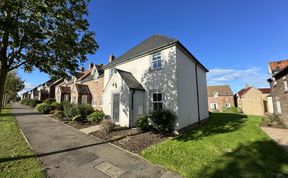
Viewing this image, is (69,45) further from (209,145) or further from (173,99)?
(209,145)

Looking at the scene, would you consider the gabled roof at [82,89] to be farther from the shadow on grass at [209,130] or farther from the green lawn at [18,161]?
the shadow on grass at [209,130]

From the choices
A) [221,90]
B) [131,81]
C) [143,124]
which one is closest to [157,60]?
[131,81]

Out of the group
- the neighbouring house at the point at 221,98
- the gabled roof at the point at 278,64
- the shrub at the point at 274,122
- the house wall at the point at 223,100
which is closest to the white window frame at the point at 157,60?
the shrub at the point at 274,122

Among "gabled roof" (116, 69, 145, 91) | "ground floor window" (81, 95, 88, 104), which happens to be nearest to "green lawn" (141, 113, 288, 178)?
"gabled roof" (116, 69, 145, 91)

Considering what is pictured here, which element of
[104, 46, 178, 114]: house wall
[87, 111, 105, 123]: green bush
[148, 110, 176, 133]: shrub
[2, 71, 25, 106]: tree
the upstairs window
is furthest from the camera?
[2, 71, 25, 106]: tree

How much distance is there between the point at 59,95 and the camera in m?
31.6

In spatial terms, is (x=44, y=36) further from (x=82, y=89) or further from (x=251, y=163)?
(x=82, y=89)

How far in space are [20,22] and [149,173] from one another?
7635 mm

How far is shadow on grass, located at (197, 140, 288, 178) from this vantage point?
510 cm

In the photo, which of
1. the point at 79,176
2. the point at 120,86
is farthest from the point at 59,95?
the point at 79,176

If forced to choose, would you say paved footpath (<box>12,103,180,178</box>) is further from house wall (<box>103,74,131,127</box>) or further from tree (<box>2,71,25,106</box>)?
tree (<box>2,71,25,106</box>)

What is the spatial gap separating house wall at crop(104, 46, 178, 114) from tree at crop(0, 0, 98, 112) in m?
6.09

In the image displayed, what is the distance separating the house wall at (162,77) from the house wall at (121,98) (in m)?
1.85

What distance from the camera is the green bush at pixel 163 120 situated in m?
10.4
